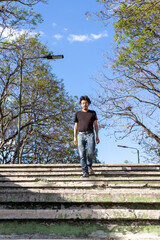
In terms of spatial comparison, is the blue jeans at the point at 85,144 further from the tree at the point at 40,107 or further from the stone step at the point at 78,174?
the tree at the point at 40,107

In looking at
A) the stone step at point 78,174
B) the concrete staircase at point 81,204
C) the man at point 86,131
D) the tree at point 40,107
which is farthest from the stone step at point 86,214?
the tree at point 40,107

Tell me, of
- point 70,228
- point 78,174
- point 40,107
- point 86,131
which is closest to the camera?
point 70,228

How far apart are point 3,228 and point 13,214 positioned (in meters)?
0.24

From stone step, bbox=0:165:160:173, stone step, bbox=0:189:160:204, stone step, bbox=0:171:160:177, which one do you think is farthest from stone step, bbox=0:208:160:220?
stone step, bbox=0:165:160:173

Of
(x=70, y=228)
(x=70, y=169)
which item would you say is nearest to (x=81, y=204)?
(x=70, y=228)

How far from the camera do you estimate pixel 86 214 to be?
4.18 m

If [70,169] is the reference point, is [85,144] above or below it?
above

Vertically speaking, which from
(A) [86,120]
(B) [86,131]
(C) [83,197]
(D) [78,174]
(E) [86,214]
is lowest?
(E) [86,214]

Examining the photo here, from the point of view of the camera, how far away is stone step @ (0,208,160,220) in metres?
4.14

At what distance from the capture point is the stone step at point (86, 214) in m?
4.14

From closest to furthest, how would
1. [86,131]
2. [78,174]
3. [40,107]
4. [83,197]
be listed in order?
[83,197], [86,131], [78,174], [40,107]

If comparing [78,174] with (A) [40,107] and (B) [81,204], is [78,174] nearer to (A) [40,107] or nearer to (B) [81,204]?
(B) [81,204]

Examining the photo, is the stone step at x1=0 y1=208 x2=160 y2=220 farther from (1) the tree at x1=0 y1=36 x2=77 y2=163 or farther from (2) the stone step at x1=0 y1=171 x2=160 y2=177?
(1) the tree at x1=0 y1=36 x2=77 y2=163

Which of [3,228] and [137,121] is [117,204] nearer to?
[3,228]
